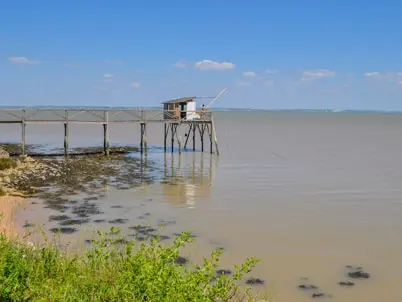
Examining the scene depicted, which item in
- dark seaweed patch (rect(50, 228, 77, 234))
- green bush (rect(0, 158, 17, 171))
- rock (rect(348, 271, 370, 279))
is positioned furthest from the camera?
green bush (rect(0, 158, 17, 171))

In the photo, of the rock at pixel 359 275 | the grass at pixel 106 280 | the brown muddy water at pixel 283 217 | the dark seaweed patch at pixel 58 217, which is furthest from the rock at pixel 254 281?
the dark seaweed patch at pixel 58 217

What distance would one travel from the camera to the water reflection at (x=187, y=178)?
778 inches

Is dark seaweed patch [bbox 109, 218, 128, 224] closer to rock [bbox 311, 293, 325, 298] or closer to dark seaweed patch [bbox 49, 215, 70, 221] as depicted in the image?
dark seaweed patch [bbox 49, 215, 70, 221]

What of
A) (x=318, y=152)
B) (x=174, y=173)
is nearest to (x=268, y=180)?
(x=174, y=173)

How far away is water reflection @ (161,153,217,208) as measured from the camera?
19.8 meters

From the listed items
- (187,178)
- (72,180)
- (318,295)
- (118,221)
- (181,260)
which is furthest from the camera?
(187,178)

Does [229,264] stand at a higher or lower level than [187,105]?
lower

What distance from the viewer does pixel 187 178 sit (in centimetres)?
2466

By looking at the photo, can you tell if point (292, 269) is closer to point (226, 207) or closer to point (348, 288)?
point (348, 288)

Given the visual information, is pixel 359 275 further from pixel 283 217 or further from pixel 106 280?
pixel 106 280

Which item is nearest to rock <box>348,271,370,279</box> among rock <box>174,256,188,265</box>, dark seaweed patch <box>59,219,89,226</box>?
rock <box>174,256,188,265</box>

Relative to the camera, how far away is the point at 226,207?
59.2 feet

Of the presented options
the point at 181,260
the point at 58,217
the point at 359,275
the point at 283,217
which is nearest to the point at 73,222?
the point at 58,217

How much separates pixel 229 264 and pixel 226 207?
6.34 m
